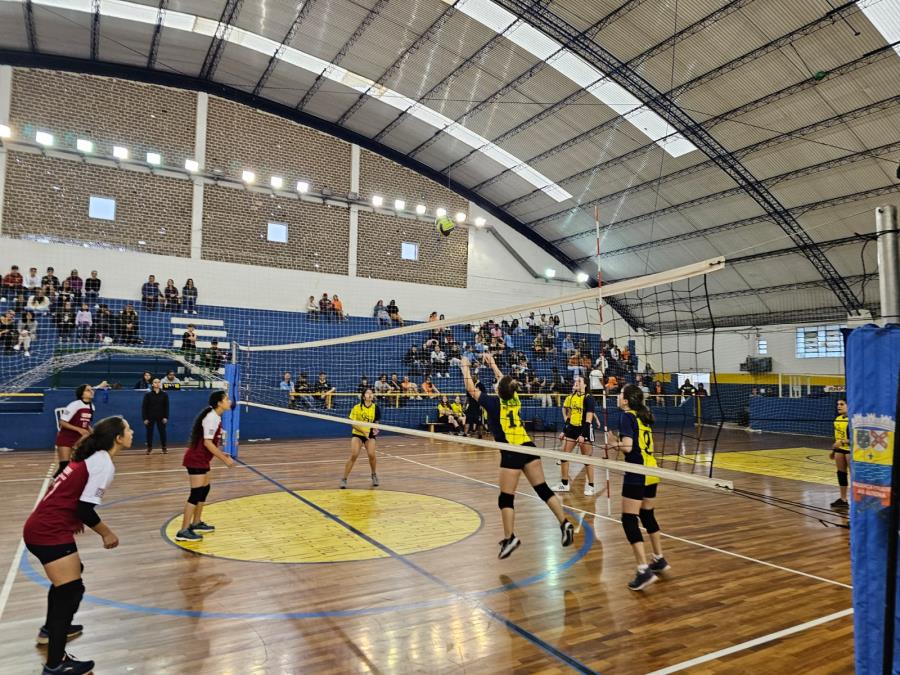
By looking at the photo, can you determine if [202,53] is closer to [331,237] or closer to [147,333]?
[331,237]

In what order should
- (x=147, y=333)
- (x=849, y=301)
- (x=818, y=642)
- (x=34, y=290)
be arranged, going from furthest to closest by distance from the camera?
1. (x=849, y=301)
2. (x=147, y=333)
3. (x=34, y=290)
4. (x=818, y=642)

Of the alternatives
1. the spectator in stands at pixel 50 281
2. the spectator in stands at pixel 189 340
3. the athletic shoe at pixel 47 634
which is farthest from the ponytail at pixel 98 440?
the spectator in stands at pixel 50 281

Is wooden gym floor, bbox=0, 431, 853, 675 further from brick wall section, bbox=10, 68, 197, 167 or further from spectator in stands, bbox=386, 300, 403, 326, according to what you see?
brick wall section, bbox=10, 68, 197, 167

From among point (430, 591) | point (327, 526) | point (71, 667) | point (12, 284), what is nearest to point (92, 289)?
point (12, 284)

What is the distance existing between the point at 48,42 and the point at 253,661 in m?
20.5

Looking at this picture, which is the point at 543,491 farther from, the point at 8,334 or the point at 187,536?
the point at 8,334

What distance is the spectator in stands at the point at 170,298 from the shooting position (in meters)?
17.8

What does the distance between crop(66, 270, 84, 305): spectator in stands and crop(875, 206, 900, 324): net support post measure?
59.8ft

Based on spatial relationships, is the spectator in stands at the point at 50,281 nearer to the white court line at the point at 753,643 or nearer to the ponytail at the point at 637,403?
the ponytail at the point at 637,403

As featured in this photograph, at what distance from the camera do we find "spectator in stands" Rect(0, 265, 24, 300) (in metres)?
15.6

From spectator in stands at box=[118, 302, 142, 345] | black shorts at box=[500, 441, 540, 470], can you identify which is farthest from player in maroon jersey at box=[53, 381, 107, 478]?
spectator in stands at box=[118, 302, 142, 345]

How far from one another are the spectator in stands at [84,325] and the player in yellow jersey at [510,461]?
13.7 meters

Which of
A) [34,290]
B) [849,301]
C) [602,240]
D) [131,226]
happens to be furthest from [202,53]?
[849,301]

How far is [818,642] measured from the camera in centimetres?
397
